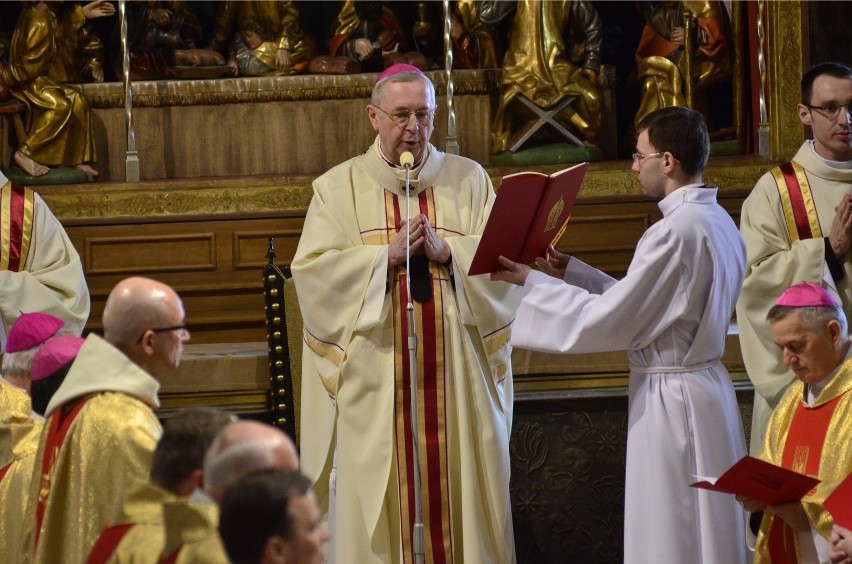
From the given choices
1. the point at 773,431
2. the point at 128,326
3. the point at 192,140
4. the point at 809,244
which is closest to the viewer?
the point at 128,326

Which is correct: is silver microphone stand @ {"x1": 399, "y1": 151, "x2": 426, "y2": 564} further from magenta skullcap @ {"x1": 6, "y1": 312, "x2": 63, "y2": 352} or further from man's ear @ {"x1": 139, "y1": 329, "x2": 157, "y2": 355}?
man's ear @ {"x1": 139, "y1": 329, "x2": 157, "y2": 355}

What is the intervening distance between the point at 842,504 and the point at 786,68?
450 centimetres

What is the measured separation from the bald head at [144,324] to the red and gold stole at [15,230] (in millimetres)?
2827

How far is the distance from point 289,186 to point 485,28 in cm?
155

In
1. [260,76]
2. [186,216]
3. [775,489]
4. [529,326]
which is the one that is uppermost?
[260,76]

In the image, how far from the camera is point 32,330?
4.43 meters

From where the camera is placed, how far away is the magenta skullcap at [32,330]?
442cm

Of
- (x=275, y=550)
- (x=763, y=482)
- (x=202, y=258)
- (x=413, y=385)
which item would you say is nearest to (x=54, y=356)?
(x=413, y=385)

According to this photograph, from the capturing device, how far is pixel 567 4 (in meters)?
7.92

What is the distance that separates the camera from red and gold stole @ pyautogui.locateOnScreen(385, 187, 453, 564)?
16.9 feet

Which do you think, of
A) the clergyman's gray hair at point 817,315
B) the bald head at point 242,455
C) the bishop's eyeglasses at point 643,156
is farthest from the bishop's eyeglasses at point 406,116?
the bald head at point 242,455

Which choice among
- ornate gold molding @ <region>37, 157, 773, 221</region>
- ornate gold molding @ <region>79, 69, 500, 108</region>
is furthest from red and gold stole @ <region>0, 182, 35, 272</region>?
ornate gold molding @ <region>79, 69, 500, 108</region>

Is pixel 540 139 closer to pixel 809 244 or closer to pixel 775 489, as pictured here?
pixel 809 244

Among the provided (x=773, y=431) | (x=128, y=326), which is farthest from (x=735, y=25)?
(x=128, y=326)
